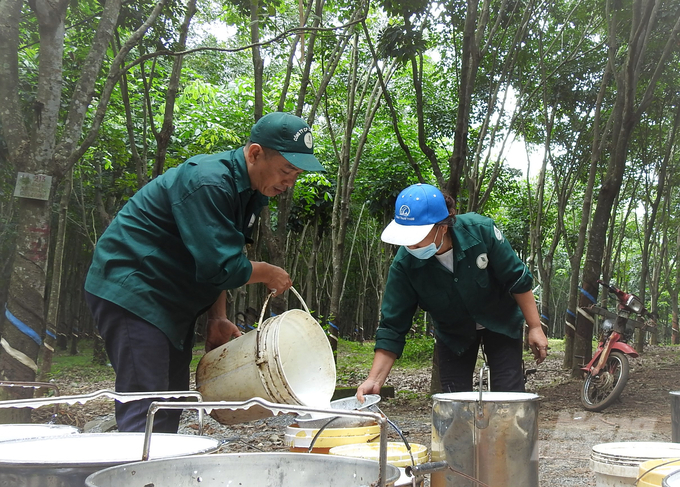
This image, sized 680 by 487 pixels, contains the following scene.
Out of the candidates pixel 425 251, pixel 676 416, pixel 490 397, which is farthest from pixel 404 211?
pixel 676 416

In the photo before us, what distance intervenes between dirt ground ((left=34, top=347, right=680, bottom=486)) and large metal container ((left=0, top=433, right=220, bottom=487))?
69.1 inches

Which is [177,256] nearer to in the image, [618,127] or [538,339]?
[538,339]

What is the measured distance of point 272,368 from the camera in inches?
93.5

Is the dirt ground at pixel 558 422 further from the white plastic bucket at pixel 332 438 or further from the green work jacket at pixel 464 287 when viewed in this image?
the white plastic bucket at pixel 332 438

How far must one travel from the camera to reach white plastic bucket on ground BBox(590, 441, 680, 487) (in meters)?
1.86

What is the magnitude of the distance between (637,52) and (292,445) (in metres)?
7.17

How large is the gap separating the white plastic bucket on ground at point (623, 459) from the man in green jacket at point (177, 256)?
57.9 inches

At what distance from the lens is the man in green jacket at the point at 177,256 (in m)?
2.51

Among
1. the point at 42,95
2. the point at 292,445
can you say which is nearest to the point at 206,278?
the point at 292,445

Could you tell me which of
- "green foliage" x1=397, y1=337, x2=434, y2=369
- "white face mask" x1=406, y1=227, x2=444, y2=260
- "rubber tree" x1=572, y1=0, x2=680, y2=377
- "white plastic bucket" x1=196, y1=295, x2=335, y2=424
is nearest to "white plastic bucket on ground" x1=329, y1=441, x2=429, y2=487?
"white plastic bucket" x1=196, y1=295, x2=335, y2=424

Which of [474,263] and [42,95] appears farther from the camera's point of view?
[42,95]

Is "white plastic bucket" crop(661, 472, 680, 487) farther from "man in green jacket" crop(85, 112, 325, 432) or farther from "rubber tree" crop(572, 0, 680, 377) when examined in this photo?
"rubber tree" crop(572, 0, 680, 377)

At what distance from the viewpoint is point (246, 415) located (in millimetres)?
2543

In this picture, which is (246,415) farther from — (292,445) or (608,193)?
(608,193)
